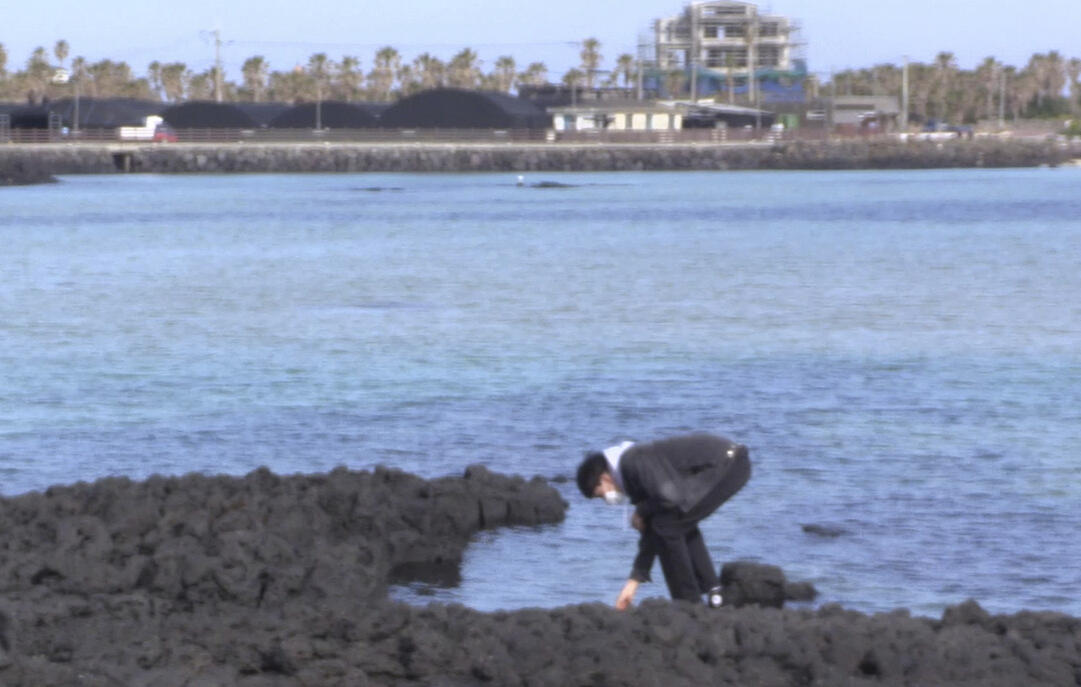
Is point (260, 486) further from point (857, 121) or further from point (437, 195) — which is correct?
point (857, 121)

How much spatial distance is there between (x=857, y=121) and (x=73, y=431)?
419 ft

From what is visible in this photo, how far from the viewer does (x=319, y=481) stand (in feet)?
44.1

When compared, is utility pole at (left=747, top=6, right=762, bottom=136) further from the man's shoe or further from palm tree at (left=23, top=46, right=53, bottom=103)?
the man's shoe

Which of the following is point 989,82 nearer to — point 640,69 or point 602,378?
point 640,69

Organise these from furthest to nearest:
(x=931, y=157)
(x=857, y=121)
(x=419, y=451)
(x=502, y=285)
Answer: (x=857, y=121) → (x=931, y=157) → (x=502, y=285) → (x=419, y=451)

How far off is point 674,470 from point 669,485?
0.10 metres

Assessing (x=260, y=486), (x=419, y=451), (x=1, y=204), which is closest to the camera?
(x=260, y=486)

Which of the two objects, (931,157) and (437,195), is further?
(931,157)

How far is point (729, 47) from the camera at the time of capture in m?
158

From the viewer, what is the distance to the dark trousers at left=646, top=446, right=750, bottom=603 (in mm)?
9094

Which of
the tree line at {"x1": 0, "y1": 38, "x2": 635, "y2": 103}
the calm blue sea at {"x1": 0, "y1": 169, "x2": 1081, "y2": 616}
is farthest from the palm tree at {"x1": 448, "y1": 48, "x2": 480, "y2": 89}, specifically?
the calm blue sea at {"x1": 0, "y1": 169, "x2": 1081, "y2": 616}

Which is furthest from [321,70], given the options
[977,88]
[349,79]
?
[977,88]

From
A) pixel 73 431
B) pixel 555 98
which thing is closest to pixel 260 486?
pixel 73 431

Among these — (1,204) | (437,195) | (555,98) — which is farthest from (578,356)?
(555,98)
